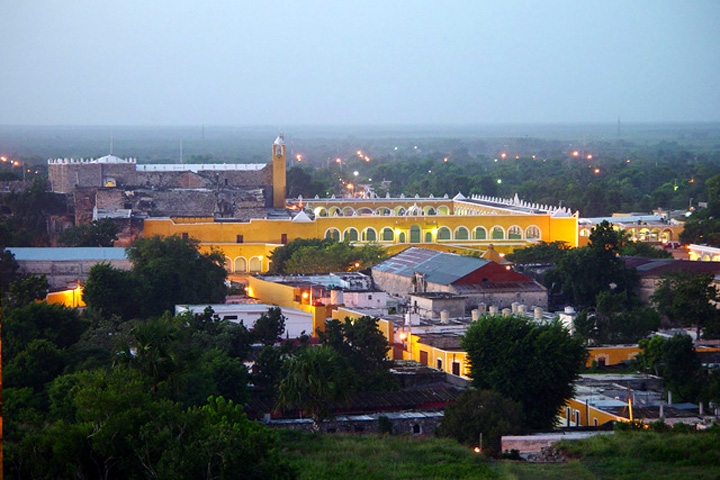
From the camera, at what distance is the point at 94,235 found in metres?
30.9

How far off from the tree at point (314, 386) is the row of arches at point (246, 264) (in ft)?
51.5

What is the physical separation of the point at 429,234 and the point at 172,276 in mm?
10616

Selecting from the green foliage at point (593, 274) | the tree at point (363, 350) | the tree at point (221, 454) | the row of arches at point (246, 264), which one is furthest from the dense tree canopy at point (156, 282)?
the tree at point (221, 454)

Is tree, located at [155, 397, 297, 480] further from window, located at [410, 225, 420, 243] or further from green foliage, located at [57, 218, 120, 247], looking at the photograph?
A: window, located at [410, 225, 420, 243]

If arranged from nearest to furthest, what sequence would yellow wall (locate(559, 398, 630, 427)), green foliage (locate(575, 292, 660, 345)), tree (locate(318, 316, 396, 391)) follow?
1. yellow wall (locate(559, 398, 630, 427))
2. tree (locate(318, 316, 396, 391))
3. green foliage (locate(575, 292, 660, 345))

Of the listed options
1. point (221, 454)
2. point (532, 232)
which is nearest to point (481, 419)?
point (221, 454)

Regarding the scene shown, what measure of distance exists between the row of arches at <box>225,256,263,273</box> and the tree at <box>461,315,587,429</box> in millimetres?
14350

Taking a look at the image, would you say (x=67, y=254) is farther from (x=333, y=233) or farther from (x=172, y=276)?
(x=333, y=233)

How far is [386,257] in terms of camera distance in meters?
29.6

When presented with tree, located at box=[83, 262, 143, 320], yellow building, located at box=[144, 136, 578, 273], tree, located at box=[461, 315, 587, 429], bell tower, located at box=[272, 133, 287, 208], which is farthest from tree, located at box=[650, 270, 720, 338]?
bell tower, located at box=[272, 133, 287, 208]

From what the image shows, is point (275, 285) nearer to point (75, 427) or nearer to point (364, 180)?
point (75, 427)

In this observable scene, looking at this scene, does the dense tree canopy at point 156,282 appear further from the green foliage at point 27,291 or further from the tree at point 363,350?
the tree at point 363,350

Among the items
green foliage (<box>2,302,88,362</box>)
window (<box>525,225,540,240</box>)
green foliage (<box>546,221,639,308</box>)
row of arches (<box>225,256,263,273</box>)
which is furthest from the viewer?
window (<box>525,225,540,240</box>)

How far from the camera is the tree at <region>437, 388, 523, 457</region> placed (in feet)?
48.7
